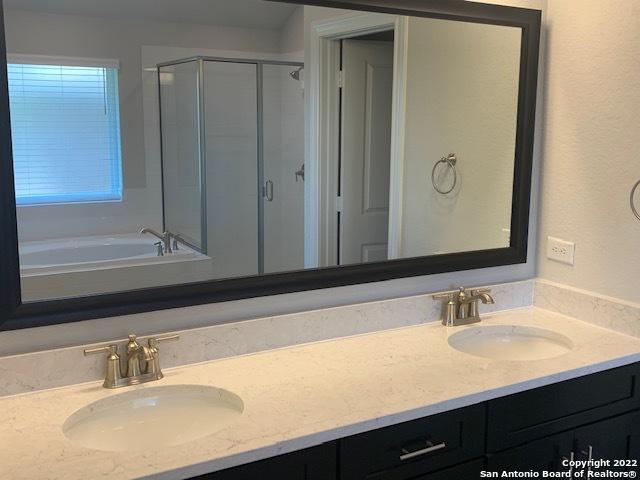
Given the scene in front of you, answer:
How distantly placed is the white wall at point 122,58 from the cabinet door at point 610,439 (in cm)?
139

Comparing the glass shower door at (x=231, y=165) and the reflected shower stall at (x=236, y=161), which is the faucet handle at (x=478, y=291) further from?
the glass shower door at (x=231, y=165)

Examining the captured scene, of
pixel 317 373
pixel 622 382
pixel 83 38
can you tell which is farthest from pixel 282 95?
pixel 622 382

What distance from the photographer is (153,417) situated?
5.38 ft

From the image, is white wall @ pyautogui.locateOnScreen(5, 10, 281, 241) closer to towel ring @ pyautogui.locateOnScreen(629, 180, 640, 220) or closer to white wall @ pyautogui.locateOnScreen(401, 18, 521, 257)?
white wall @ pyautogui.locateOnScreen(401, 18, 521, 257)

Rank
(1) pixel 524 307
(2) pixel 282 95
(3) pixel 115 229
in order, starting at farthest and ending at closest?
1. (1) pixel 524 307
2. (2) pixel 282 95
3. (3) pixel 115 229

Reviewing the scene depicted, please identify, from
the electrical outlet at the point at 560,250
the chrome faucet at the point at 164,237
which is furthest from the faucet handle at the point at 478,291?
the chrome faucet at the point at 164,237

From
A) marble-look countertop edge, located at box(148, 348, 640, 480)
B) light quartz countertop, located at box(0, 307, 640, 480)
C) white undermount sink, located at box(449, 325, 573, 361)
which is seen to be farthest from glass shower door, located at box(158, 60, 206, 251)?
white undermount sink, located at box(449, 325, 573, 361)

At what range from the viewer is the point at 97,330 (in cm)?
170

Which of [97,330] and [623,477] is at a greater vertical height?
[97,330]

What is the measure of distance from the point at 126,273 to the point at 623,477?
64.5 inches

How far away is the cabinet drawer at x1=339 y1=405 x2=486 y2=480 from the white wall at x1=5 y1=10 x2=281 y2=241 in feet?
2.63

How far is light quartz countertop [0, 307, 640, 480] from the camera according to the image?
4.36 ft

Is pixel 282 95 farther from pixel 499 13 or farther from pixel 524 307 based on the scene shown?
pixel 524 307

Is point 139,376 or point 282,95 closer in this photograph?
point 139,376
